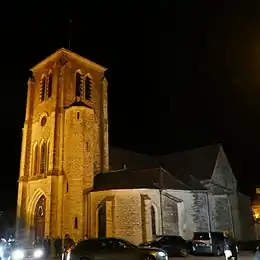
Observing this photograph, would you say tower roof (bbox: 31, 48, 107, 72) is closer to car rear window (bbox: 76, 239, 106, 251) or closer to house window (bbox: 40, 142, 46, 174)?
house window (bbox: 40, 142, 46, 174)

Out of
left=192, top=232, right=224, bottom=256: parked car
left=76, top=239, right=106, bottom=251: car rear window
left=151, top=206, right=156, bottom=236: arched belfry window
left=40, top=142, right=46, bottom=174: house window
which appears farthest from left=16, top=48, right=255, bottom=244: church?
left=76, top=239, right=106, bottom=251: car rear window

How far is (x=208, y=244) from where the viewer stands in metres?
22.9

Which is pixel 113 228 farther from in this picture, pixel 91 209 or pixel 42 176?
pixel 42 176

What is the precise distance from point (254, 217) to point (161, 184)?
18722 millimetres

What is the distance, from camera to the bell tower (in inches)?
1267

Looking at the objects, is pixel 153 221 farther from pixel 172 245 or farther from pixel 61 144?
pixel 61 144

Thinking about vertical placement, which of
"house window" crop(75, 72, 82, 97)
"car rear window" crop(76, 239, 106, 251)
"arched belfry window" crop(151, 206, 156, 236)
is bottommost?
"car rear window" crop(76, 239, 106, 251)

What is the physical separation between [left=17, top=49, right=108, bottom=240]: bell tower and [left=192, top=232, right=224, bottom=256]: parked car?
471 inches

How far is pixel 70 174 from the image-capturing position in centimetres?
3322

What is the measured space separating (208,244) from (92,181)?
14134 millimetres

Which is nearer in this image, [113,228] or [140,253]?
[140,253]

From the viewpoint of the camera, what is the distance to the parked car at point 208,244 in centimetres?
2290

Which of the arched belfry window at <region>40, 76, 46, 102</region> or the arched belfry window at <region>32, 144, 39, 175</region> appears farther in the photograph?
the arched belfry window at <region>40, 76, 46, 102</region>

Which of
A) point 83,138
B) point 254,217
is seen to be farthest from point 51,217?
point 254,217
